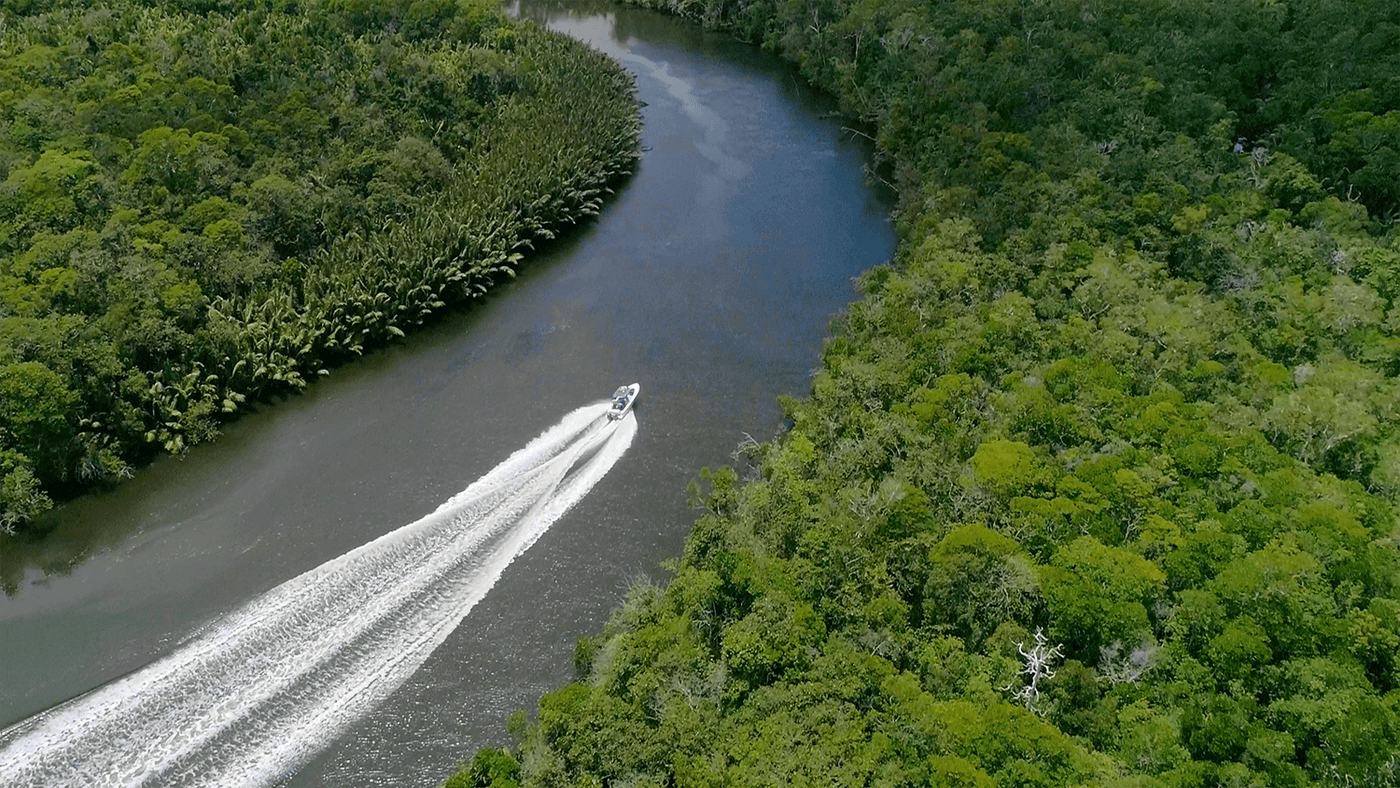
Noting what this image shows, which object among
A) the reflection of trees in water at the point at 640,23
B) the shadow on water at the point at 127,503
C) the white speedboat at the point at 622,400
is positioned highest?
the reflection of trees in water at the point at 640,23

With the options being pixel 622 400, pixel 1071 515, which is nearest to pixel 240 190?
pixel 622 400

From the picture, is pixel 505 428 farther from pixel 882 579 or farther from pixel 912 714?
pixel 912 714

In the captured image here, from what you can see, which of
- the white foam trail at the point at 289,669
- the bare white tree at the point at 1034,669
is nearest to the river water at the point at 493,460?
the white foam trail at the point at 289,669

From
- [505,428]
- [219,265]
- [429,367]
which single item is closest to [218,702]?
[505,428]

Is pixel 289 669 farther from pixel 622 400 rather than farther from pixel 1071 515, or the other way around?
pixel 1071 515

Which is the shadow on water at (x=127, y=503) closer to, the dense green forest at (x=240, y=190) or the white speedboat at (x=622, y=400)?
the dense green forest at (x=240, y=190)
